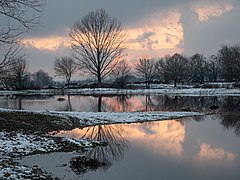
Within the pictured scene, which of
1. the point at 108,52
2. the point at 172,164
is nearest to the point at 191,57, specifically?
the point at 108,52

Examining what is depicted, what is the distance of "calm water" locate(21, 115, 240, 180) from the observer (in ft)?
36.8

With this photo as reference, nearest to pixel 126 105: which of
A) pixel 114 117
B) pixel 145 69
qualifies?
pixel 114 117

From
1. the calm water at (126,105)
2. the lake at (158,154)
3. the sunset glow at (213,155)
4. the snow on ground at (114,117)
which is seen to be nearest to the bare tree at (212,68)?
the calm water at (126,105)

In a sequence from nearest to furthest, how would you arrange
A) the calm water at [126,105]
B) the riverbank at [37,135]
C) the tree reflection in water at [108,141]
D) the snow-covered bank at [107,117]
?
the riverbank at [37,135]
the tree reflection in water at [108,141]
the snow-covered bank at [107,117]
the calm water at [126,105]

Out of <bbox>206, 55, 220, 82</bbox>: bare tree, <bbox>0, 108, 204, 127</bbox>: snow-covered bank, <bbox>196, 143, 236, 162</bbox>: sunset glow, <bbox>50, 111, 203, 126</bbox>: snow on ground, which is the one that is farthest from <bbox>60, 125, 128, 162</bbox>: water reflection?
<bbox>206, 55, 220, 82</bbox>: bare tree

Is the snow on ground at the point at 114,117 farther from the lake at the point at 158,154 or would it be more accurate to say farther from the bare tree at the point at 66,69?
the bare tree at the point at 66,69

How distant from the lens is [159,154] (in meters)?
14.3

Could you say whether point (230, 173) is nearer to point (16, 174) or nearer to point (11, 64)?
point (16, 174)

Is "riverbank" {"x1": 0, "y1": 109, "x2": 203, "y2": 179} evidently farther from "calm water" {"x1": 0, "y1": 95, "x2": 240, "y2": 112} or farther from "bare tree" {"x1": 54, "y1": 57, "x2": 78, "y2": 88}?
"bare tree" {"x1": 54, "y1": 57, "x2": 78, "y2": 88}

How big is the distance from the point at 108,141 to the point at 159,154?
12.0 feet

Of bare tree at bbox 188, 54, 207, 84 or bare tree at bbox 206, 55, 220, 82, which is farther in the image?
bare tree at bbox 206, 55, 220, 82

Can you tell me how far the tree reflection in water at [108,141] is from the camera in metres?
13.8

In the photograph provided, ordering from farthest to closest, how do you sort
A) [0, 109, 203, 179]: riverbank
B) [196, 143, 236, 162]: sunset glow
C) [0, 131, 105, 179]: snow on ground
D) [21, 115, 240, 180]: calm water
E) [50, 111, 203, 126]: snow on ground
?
[50, 111, 203, 126]: snow on ground → [196, 143, 236, 162]: sunset glow → [21, 115, 240, 180]: calm water → [0, 109, 203, 179]: riverbank → [0, 131, 105, 179]: snow on ground

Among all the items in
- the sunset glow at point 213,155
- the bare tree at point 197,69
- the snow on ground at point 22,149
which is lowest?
the sunset glow at point 213,155
